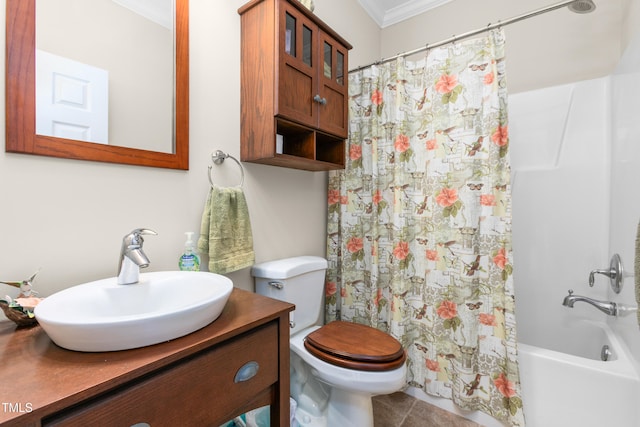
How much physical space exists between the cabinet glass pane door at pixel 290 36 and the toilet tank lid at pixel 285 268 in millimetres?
970

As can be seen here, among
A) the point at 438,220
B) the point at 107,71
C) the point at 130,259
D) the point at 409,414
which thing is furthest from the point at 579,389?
the point at 107,71

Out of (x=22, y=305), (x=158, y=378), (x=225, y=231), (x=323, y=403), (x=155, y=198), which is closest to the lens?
(x=158, y=378)

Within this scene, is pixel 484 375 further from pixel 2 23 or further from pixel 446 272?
pixel 2 23

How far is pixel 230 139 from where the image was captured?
1291 millimetres

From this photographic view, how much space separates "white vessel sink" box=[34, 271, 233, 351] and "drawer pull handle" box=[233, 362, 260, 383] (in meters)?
0.15

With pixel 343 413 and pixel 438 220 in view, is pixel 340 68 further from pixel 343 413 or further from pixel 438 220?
pixel 343 413

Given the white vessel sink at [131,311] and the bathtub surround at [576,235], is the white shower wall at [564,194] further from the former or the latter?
the white vessel sink at [131,311]

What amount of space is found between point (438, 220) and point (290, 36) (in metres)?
1.15

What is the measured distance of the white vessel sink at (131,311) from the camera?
55 centimetres

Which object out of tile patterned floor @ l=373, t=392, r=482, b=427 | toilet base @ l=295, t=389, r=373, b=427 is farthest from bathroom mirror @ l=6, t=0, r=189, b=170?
tile patterned floor @ l=373, t=392, r=482, b=427

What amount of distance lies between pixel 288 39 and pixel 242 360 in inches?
49.7

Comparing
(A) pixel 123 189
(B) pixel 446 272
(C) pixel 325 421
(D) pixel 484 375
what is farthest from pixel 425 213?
(A) pixel 123 189

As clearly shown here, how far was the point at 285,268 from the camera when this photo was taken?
1357mm

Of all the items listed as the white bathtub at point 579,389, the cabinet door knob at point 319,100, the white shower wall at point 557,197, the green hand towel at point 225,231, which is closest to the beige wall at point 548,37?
the white shower wall at point 557,197
